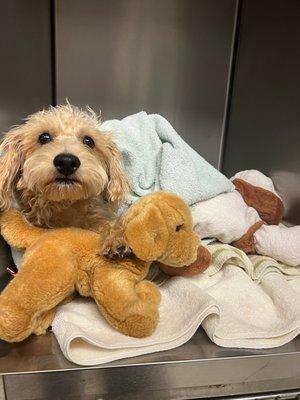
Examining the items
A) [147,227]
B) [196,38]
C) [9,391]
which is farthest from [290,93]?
[9,391]

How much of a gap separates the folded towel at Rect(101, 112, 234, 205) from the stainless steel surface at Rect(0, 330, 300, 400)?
27 cm

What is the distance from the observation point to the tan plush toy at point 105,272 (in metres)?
0.51

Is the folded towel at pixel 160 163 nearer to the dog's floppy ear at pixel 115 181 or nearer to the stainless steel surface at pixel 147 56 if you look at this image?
the dog's floppy ear at pixel 115 181

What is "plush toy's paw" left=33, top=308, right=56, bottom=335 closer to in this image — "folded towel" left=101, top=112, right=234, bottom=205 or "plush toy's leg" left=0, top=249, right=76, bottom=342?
"plush toy's leg" left=0, top=249, right=76, bottom=342

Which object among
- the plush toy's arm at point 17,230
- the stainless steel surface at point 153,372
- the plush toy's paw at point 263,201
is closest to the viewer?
the stainless steel surface at point 153,372

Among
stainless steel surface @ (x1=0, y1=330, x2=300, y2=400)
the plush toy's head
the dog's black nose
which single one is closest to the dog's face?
the dog's black nose

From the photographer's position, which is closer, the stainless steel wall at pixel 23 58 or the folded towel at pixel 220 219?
the folded towel at pixel 220 219

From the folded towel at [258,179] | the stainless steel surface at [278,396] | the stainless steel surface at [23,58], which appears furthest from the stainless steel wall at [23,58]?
the stainless steel surface at [278,396]

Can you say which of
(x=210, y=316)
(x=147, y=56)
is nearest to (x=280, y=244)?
(x=210, y=316)

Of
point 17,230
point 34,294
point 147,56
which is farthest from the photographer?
point 147,56

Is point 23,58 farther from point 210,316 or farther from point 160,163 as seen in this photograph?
point 210,316

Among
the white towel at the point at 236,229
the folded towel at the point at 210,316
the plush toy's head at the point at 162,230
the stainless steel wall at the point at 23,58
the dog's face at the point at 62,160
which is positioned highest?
the stainless steel wall at the point at 23,58

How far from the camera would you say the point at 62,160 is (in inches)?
22.6

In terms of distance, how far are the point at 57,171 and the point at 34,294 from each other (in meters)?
0.17
